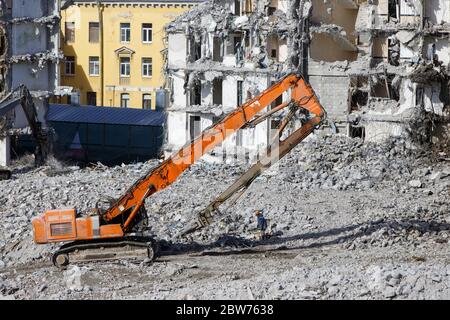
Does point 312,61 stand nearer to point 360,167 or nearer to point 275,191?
point 360,167

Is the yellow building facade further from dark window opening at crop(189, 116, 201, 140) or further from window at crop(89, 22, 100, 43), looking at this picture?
dark window opening at crop(189, 116, 201, 140)

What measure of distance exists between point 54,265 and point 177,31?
2169cm

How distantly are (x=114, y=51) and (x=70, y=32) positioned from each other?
2.87 meters

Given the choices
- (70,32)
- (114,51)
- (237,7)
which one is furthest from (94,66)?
(237,7)

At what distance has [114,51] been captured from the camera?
68.1 meters

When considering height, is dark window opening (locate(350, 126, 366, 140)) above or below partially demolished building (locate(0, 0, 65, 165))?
below

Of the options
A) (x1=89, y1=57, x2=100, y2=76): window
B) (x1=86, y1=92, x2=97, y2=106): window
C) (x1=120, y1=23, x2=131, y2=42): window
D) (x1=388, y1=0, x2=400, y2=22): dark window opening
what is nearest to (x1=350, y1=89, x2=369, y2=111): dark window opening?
(x1=388, y1=0, x2=400, y2=22): dark window opening

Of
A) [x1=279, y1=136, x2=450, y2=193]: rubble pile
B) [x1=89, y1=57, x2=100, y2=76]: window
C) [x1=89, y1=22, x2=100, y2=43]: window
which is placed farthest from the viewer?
[x1=89, y1=57, x2=100, y2=76]: window

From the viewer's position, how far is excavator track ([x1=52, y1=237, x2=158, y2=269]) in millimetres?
29062

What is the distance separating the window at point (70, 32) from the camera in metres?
68.5

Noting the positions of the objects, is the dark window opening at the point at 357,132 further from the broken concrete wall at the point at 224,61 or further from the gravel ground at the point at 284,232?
the broken concrete wall at the point at 224,61

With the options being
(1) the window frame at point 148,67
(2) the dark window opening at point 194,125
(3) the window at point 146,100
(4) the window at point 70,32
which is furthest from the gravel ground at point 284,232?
(4) the window at point 70,32

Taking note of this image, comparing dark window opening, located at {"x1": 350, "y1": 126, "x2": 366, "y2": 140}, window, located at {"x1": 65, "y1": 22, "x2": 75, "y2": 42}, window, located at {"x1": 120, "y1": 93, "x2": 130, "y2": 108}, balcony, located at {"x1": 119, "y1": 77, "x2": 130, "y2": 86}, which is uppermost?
window, located at {"x1": 65, "y1": 22, "x2": 75, "y2": 42}
